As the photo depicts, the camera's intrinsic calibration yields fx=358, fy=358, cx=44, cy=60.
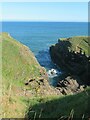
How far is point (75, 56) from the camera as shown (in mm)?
69500

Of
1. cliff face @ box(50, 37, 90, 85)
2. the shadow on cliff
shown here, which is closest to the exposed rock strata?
cliff face @ box(50, 37, 90, 85)

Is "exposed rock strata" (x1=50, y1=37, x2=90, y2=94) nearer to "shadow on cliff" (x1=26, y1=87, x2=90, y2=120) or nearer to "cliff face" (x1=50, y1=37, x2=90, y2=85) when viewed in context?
"cliff face" (x1=50, y1=37, x2=90, y2=85)

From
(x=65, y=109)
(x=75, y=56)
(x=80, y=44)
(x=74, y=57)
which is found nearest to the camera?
(x=65, y=109)

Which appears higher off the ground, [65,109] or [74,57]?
[65,109]

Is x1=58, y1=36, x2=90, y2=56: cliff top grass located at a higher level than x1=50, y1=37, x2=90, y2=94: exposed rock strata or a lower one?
higher

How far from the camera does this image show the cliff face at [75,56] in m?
61.7

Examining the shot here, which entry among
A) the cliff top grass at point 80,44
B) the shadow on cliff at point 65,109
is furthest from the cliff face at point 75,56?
the shadow on cliff at point 65,109

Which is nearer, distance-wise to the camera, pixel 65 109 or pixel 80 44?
pixel 65 109

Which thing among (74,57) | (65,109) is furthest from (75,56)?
(65,109)

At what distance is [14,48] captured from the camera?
48.9m

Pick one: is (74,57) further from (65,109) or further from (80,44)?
(65,109)

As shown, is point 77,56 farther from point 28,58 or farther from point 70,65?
point 28,58

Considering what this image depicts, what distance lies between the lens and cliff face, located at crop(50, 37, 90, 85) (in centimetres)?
6168

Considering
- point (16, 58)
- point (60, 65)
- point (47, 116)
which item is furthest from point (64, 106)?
point (60, 65)
